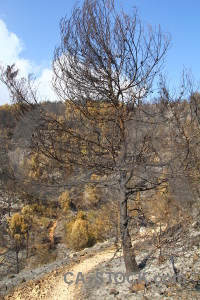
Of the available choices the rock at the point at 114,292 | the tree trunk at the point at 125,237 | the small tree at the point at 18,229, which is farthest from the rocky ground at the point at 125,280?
the small tree at the point at 18,229

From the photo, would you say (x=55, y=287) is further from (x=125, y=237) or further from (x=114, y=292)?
(x=125, y=237)

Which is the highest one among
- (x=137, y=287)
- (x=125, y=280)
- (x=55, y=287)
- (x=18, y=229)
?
(x=137, y=287)

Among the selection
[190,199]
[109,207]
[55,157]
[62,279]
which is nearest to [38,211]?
[109,207]

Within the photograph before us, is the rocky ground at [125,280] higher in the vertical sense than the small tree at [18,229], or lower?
higher

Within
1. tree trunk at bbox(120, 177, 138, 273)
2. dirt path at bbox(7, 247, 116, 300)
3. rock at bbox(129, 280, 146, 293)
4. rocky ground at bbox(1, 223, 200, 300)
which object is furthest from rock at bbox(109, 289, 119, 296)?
dirt path at bbox(7, 247, 116, 300)

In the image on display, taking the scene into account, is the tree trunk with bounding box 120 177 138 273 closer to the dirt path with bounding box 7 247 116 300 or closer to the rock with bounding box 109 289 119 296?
the rock with bounding box 109 289 119 296

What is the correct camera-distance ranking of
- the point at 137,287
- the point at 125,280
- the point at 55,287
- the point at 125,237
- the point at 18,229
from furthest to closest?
the point at 18,229 → the point at 55,287 → the point at 125,280 → the point at 125,237 → the point at 137,287

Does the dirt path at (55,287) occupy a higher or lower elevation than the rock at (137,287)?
lower

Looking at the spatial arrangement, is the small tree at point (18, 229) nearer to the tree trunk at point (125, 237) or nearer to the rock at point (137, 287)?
the tree trunk at point (125, 237)

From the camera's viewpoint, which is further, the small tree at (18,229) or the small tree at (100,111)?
the small tree at (18,229)

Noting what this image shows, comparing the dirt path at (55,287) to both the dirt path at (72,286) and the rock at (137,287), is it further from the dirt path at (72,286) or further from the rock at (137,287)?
the rock at (137,287)

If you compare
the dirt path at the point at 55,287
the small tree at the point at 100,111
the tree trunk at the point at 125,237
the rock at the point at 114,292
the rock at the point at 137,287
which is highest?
the small tree at the point at 100,111

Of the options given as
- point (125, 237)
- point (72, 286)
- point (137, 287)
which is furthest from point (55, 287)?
point (125, 237)

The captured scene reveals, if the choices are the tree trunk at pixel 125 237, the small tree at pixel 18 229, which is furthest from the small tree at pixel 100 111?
the small tree at pixel 18 229
